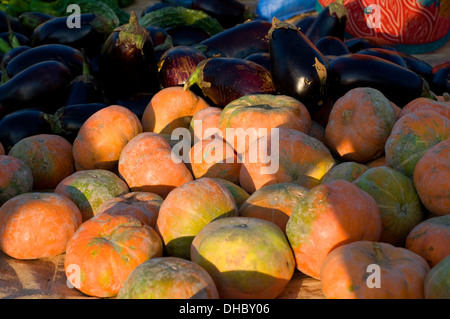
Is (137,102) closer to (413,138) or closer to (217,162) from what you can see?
(217,162)

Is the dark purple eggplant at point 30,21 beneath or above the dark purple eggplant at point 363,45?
beneath

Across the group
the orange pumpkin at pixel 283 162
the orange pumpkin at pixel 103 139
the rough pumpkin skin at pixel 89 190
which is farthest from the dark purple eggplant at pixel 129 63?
the orange pumpkin at pixel 283 162

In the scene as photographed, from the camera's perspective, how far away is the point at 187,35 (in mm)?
5977

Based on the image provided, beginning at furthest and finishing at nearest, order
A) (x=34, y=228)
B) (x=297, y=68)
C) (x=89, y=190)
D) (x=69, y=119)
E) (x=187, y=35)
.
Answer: (x=187, y=35) → (x=69, y=119) → (x=297, y=68) → (x=89, y=190) → (x=34, y=228)

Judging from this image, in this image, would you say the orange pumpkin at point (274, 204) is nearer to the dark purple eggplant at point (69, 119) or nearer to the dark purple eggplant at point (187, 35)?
the dark purple eggplant at point (69, 119)

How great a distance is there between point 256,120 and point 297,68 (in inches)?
24.7

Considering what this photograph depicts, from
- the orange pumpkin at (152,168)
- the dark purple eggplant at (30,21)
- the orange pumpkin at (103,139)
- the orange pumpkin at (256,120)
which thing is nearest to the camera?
the orange pumpkin at (152,168)

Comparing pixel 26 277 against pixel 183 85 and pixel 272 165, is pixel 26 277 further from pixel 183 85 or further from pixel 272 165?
pixel 183 85

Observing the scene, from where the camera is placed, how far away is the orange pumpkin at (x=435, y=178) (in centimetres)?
231

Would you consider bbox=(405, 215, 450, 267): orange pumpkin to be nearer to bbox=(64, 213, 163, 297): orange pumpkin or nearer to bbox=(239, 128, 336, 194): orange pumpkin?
bbox=(239, 128, 336, 194): orange pumpkin

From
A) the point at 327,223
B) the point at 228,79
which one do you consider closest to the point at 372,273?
the point at 327,223

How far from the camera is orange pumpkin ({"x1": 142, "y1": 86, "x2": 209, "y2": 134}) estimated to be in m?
3.67

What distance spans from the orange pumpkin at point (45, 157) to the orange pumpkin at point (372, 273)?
211 centimetres
